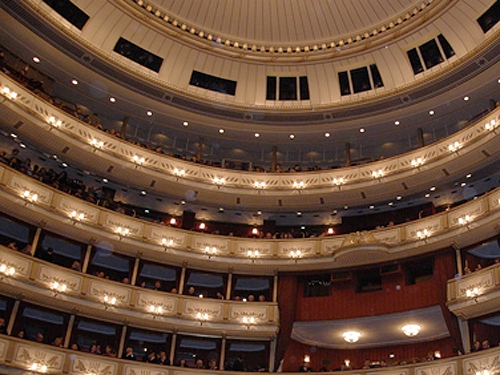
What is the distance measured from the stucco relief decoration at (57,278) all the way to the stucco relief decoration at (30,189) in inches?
94.1

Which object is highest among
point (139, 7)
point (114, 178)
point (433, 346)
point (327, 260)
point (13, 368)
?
point (139, 7)

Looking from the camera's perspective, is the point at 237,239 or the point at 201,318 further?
the point at 237,239

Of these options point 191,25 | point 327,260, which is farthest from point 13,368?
point 191,25

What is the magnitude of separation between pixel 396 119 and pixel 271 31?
21.0 feet

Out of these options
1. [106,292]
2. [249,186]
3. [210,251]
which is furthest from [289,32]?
[106,292]

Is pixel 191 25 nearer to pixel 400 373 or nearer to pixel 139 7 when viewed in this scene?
pixel 139 7

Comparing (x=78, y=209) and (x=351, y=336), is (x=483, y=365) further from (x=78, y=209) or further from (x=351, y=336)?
(x=78, y=209)

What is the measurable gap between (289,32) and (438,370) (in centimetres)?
1464

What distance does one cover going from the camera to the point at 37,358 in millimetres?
17047

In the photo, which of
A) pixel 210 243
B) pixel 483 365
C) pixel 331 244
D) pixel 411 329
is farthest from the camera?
pixel 210 243

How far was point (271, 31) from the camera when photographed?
24750 mm

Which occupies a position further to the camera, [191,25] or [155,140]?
[155,140]

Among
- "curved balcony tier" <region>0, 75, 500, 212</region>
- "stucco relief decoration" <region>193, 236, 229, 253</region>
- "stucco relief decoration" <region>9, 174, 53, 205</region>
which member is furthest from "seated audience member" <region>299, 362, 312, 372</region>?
"stucco relief decoration" <region>9, 174, 53, 205</region>

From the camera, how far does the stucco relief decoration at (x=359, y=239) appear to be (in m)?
20.5
